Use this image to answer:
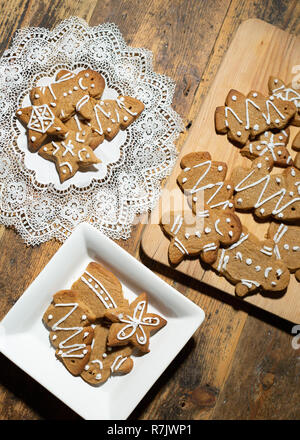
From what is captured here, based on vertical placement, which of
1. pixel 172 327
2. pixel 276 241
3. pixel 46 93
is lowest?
pixel 172 327

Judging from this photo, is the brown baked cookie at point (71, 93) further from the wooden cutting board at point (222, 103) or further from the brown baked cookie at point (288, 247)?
the brown baked cookie at point (288, 247)

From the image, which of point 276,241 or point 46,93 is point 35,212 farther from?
point 276,241

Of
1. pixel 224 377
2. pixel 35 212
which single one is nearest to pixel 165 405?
pixel 224 377

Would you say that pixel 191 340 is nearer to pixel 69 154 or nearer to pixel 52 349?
pixel 52 349

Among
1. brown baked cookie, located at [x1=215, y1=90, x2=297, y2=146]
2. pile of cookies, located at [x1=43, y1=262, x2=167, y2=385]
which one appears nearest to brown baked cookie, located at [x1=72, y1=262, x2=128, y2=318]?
pile of cookies, located at [x1=43, y1=262, x2=167, y2=385]

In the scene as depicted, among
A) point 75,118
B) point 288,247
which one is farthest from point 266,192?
point 75,118

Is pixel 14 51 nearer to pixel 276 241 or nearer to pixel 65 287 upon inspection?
pixel 65 287

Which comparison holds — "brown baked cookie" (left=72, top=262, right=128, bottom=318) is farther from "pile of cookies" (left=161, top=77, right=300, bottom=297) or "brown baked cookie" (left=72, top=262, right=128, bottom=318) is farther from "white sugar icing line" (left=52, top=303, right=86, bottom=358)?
"pile of cookies" (left=161, top=77, right=300, bottom=297)
